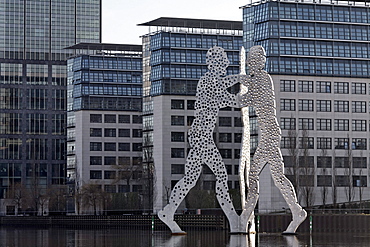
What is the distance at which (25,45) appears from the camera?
577 ft

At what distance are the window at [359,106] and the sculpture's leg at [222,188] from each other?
56.8 meters

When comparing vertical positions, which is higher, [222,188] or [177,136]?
[177,136]

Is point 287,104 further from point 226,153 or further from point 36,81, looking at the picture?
point 36,81

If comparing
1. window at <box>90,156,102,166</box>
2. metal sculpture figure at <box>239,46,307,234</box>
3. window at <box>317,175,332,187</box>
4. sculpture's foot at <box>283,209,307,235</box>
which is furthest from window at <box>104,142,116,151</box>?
sculpture's foot at <box>283,209,307,235</box>

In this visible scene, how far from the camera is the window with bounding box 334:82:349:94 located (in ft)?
392

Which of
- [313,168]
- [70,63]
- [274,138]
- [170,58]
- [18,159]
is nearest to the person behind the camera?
[274,138]

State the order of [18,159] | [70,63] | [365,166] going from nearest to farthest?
[365,166], [70,63], [18,159]

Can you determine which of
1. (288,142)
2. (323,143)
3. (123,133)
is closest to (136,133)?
(123,133)

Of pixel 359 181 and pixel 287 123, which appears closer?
pixel 287 123

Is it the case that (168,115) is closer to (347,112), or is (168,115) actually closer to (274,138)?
(347,112)

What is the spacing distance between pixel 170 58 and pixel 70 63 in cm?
3377

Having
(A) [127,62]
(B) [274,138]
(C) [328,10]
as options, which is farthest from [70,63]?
(B) [274,138]

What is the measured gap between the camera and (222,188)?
66938 millimetres

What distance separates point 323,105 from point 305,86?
3652 mm
